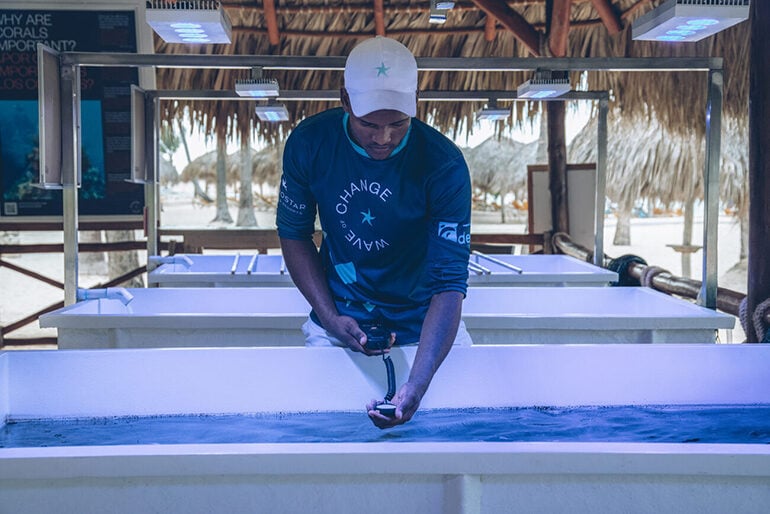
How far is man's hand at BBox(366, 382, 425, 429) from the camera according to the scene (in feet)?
5.01

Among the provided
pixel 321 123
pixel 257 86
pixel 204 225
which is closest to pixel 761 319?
pixel 321 123

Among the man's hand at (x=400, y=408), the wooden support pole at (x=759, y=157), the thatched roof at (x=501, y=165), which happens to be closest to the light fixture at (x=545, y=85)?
the wooden support pole at (x=759, y=157)

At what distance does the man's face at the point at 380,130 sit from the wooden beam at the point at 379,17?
14.0ft

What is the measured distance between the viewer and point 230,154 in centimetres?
1464

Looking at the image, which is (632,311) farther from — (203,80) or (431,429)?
(203,80)

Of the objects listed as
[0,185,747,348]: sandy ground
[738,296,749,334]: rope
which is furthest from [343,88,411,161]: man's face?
[0,185,747,348]: sandy ground

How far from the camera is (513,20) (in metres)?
5.07

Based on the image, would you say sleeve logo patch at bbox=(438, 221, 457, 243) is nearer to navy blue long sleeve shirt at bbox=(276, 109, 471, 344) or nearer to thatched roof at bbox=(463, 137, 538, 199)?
navy blue long sleeve shirt at bbox=(276, 109, 471, 344)

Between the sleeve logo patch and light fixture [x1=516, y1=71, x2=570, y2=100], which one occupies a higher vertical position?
light fixture [x1=516, y1=71, x2=570, y2=100]

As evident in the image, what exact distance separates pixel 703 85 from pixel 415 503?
5724mm

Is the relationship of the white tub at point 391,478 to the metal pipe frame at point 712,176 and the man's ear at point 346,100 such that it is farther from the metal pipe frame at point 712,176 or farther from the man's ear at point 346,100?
the metal pipe frame at point 712,176

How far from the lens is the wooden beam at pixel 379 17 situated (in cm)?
580

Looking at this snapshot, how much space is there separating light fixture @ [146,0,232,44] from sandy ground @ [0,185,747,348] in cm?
472

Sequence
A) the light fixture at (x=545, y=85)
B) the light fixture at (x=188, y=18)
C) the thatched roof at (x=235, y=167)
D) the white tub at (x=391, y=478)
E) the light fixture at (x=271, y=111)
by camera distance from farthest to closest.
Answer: the thatched roof at (x=235, y=167), the light fixture at (x=271, y=111), the light fixture at (x=545, y=85), the light fixture at (x=188, y=18), the white tub at (x=391, y=478)
